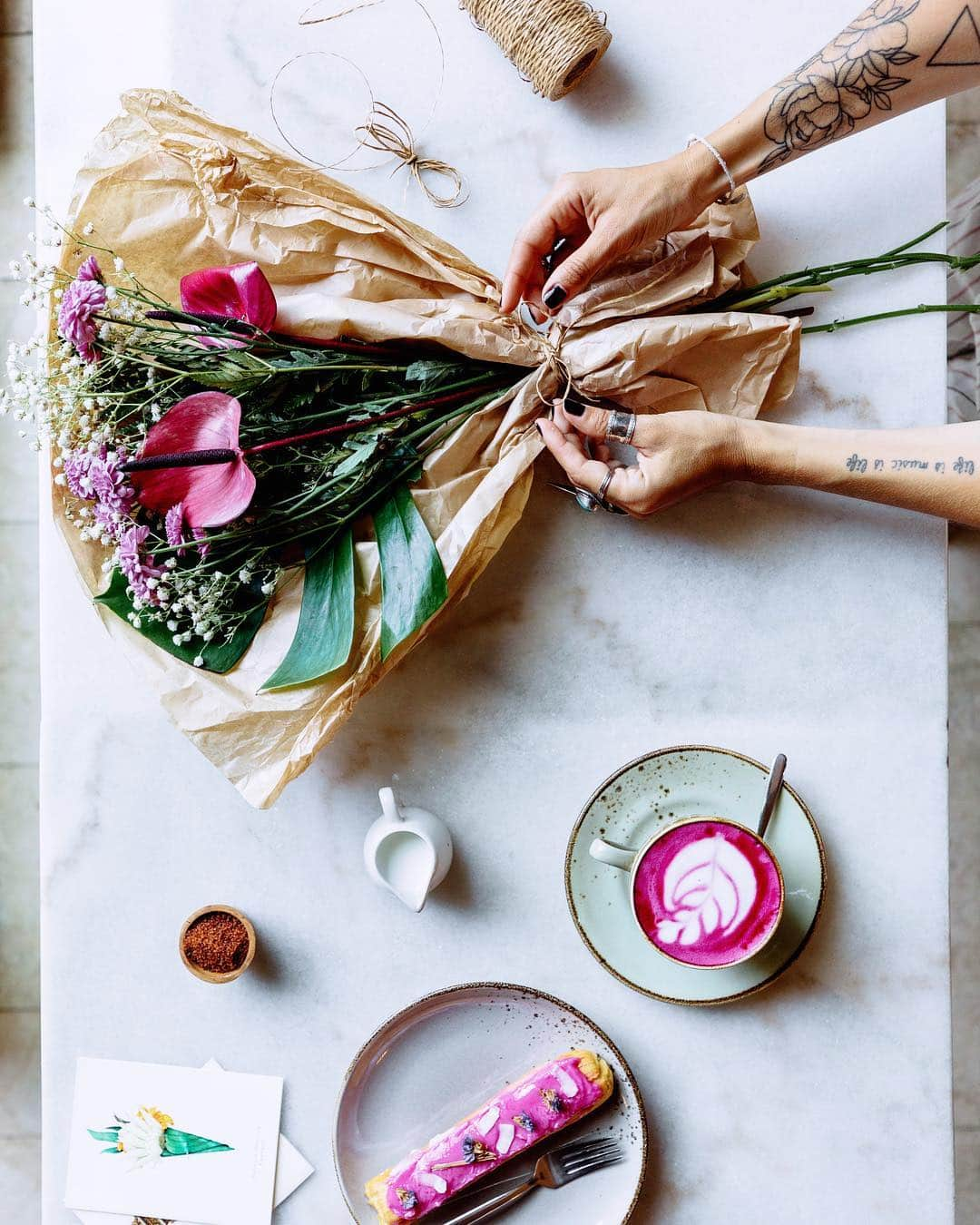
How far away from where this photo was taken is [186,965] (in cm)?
109

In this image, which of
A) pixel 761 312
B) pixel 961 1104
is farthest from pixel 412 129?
pixel 961 1104

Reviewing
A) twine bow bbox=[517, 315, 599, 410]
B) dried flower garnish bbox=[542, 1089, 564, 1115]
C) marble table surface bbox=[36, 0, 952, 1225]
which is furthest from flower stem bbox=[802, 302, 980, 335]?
dried flower garnish bbox=[542, 1089, 564, 1115]

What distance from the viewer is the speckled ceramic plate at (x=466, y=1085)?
1065 mm

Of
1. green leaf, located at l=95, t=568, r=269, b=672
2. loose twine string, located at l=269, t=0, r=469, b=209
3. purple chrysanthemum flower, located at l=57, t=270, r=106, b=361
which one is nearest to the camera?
purple chrysanthemum flower, located at l=57, t=270, r=106, b=361

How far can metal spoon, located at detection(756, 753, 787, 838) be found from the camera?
3.29 ft

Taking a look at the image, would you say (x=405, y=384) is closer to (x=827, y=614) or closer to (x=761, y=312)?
(x=761, y=312)

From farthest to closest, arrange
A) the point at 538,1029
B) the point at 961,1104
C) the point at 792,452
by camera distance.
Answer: the point at 961,1104 < the point at 538,1029 < the point at 792,452

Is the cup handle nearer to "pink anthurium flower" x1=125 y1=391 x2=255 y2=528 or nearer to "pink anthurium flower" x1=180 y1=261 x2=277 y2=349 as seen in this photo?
"pink anthurium flower" x1=125 y1=391 x2=255 y2=528

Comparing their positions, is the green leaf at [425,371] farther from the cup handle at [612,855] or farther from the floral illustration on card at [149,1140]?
the floral illustration on card at [149,1140]

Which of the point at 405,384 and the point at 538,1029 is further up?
the point at 405,384

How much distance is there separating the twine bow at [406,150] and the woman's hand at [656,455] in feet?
0.93

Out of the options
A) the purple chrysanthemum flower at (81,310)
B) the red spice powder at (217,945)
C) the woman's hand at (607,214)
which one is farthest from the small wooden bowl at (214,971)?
the woman's hand at (607,214)

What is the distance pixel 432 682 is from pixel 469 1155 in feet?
1.62

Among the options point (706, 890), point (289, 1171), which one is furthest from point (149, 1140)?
point (706, 890)
